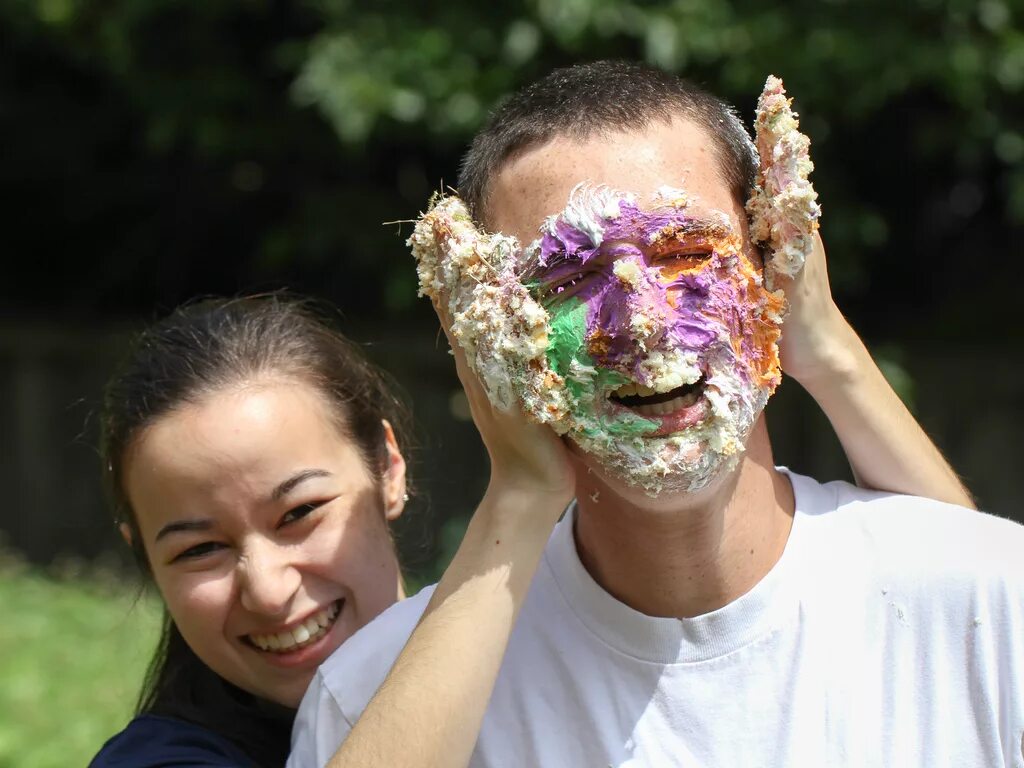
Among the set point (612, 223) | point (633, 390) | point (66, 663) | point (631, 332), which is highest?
point (612, 223)

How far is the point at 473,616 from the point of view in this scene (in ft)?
6.51

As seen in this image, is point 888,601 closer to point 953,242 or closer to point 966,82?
point 966,82

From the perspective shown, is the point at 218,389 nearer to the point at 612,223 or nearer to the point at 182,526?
the point at 182,526

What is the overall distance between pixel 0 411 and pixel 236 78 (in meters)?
3.18

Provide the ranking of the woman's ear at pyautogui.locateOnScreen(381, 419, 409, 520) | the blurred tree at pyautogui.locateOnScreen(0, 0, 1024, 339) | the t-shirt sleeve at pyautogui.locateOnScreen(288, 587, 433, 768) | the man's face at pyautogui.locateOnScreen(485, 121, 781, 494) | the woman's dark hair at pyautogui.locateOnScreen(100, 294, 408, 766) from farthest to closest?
the blurred tree at pyautogui.locateOnScreen(0, 0, 1024, 339), the woman's ear at pyautogui.locateOnScreen(381, 419, 409, 520), the woman's dark hair at pyautogui.locateOnScreen(100, 294, 408, 766), the t-shirt sleeve at pyautogui.locateOnScreen(288, 587, 433, 768), the man's face at pyautogui.locateOnScreen(485, 121, 781, 494)

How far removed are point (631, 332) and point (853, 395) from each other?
474 mm

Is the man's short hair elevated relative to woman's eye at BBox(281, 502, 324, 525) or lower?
elevated

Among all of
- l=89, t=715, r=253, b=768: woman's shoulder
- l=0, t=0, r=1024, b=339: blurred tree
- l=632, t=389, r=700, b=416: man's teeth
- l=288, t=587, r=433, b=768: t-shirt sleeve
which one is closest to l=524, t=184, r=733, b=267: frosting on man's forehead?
l=632, t=389, r=700, b=416: man's teeth

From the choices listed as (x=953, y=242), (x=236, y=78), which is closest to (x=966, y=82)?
(x=953, y=242)

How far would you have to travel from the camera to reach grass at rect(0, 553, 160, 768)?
4.57m

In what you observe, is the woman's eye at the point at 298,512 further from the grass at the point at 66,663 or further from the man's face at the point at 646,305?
the grass at the point at 66,663

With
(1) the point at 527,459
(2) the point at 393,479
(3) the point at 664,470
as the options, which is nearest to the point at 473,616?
(1) the point at 527,459

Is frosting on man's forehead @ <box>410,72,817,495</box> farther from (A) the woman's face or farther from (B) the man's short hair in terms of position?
(A) the woman's face

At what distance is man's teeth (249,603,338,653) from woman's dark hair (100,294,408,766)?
16 centimetres
